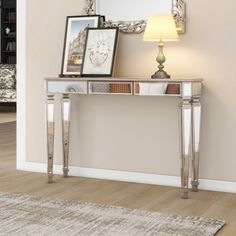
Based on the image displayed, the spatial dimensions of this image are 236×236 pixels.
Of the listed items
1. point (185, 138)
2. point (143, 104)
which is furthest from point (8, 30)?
point (185, 138)

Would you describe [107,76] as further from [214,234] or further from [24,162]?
[214,234]

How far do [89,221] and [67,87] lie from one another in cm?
129

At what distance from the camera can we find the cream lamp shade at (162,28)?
361 centimetres

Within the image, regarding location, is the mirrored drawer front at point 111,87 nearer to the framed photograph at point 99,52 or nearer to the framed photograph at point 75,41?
the framed photograph at point 99,52

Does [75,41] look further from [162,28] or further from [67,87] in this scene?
[162,28]

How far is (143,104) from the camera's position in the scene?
405cm

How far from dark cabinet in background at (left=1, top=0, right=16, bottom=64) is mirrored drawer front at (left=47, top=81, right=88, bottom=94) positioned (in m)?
7.46

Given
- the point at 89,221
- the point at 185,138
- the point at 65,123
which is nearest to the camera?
the point at 89,221

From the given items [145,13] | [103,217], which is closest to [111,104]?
[145,13]

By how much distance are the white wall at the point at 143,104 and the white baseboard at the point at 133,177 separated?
4cm

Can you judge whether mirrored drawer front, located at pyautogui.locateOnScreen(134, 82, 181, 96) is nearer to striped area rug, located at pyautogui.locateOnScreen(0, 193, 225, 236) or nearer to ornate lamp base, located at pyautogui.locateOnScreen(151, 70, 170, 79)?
ornate lamp base, located at pyautogui.locateOnScreen(151, 70, 170, 79)

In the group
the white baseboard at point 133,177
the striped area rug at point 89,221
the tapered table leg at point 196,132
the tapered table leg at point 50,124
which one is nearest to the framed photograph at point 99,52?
the tapered table leg at point 50,124

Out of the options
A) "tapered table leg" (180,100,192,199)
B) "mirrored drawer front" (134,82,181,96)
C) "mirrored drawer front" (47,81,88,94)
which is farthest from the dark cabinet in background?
"tapered table leg" (180,100,192,199)

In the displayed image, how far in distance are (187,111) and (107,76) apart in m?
0.75
